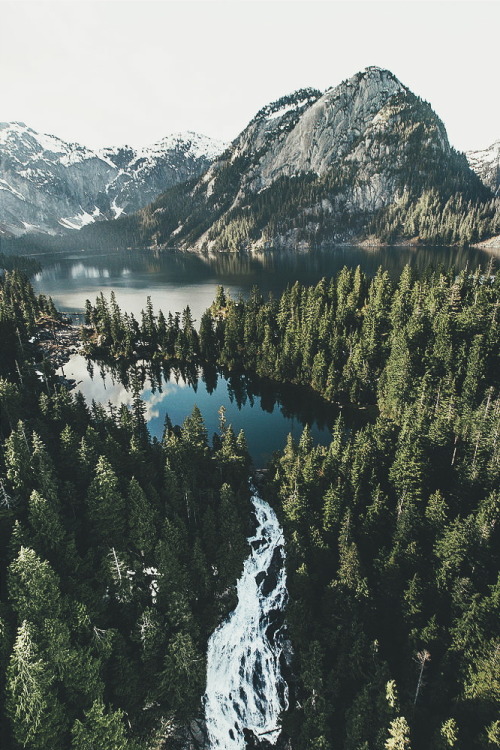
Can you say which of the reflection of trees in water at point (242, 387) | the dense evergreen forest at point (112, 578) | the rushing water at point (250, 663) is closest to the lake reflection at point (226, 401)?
the reflection of trees in water at point (242, 387)

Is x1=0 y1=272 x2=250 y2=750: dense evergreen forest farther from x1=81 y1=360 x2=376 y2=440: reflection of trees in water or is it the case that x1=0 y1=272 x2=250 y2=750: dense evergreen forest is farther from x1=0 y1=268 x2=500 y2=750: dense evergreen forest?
x1=81 y1=360 x2=376 y2=440: reflection of trees in water

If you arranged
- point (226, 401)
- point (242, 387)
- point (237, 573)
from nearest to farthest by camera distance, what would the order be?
point (237, 573) → point (226, 401) → point (242, 387)

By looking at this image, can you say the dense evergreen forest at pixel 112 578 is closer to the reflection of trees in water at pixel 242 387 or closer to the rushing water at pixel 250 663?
the rushing water at pixel 250 663

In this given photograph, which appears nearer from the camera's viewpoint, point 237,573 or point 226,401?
point 237,573

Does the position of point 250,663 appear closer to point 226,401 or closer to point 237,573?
point 237,573

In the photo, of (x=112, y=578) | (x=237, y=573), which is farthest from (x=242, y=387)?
(x=112, y=578)

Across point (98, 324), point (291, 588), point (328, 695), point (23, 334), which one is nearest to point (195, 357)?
point (98, 324)
